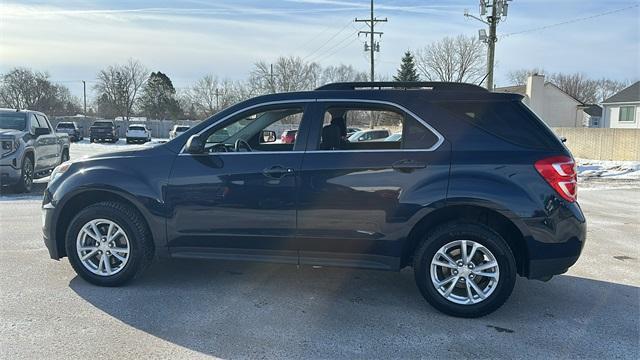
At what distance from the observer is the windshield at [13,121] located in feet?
32.0

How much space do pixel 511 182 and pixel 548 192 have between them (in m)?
0.30

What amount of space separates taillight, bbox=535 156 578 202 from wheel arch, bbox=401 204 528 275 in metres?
0.45

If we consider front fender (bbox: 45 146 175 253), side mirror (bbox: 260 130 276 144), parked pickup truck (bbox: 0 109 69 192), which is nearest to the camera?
front fender (bbox: 45 146 175 253)

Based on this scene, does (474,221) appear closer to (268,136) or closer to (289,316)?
(289,316)

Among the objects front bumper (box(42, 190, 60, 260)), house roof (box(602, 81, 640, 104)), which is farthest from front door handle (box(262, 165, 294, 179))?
house roof (box(602, 81, 640, 104))

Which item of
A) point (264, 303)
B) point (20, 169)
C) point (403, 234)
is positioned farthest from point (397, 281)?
point (20, 169)

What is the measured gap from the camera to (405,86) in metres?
4.24

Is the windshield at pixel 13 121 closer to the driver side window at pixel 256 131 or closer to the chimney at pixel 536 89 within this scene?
the driver side window at pixel 256 131

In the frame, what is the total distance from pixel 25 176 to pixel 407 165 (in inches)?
354

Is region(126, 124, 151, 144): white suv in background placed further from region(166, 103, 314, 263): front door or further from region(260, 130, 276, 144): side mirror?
region(166, 103, 314, 263): front door

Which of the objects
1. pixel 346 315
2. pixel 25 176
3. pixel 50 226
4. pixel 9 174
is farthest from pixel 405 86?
pixel 25 176

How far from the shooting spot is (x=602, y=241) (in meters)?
6.59

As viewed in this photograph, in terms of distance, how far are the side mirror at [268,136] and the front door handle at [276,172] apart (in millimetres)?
1043

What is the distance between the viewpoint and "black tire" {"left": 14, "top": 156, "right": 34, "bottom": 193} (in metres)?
9.58
